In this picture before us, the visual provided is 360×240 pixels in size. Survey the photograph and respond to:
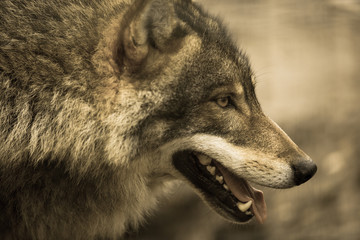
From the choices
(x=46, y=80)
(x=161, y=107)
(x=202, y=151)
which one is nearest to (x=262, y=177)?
(x=202, y=151)

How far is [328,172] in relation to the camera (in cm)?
546

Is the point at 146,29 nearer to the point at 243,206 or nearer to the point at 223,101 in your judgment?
the point at 223,101

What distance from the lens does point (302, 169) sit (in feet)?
10.0

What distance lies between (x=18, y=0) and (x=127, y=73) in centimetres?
78

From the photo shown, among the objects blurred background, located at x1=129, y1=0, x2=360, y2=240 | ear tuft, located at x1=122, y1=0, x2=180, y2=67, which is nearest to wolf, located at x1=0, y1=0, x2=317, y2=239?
ear tuft, located at x1=122, y1=0, x2=180, y2=67

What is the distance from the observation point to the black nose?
9.99 feet

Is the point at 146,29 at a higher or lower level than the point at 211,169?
higher

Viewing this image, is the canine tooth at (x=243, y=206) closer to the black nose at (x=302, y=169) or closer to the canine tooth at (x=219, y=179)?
the canine tooth at (x=219, y=179)

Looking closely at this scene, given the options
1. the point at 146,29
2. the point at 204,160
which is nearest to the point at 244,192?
the point at 204,160

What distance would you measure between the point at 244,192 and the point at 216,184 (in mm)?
251

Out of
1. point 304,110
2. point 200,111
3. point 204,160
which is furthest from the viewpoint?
point 304,110

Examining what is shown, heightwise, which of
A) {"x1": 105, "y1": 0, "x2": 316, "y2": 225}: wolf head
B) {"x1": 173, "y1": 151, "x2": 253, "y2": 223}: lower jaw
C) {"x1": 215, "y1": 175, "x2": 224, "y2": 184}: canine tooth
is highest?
{"x1": 105, "y1": 0, "x2": 316, "y2": 225}: wolf head

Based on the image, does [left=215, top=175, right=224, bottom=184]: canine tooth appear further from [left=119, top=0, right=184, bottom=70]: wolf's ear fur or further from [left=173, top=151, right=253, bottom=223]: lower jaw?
[left=119, top=0, right=184, bottom=70]: wolf's ear fur

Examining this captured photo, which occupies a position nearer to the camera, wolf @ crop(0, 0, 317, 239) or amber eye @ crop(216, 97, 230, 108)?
wolf @ crop(0, 0, 317, 239)
